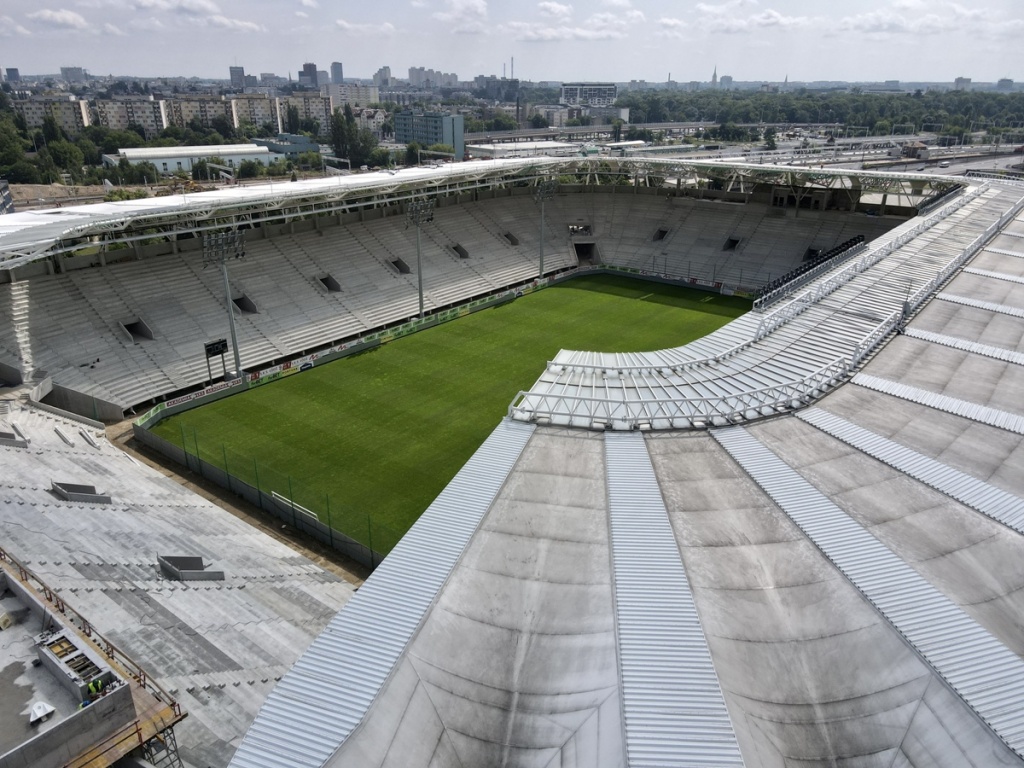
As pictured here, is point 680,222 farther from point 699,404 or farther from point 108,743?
point 108,743

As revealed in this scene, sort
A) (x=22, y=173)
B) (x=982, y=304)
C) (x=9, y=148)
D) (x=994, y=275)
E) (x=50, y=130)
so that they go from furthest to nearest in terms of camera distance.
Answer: (x=50, y=130) → (x=9, y=148) → (x=22, y=173) → (x=994, y=275) → (x=982, y=304)

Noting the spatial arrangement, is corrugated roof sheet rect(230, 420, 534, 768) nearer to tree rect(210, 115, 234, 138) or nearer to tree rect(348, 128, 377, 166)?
tree rect(348, 128, 377, 166)

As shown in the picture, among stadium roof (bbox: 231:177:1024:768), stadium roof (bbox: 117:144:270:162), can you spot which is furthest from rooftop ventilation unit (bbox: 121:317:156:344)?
stadium roof (bbox: 117:144:270:162)

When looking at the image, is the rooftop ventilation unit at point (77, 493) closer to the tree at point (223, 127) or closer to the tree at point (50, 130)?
the tree at point (50, 130)

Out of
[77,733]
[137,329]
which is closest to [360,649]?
[77,733]

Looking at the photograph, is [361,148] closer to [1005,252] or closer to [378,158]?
[378,158]

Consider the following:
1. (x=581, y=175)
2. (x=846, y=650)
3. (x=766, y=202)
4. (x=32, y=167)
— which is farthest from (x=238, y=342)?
(x=32, y=167)

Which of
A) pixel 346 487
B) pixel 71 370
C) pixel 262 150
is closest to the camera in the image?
pixel 346 487

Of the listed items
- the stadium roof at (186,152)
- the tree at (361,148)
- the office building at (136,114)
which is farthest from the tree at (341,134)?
the office building at (136,114)
